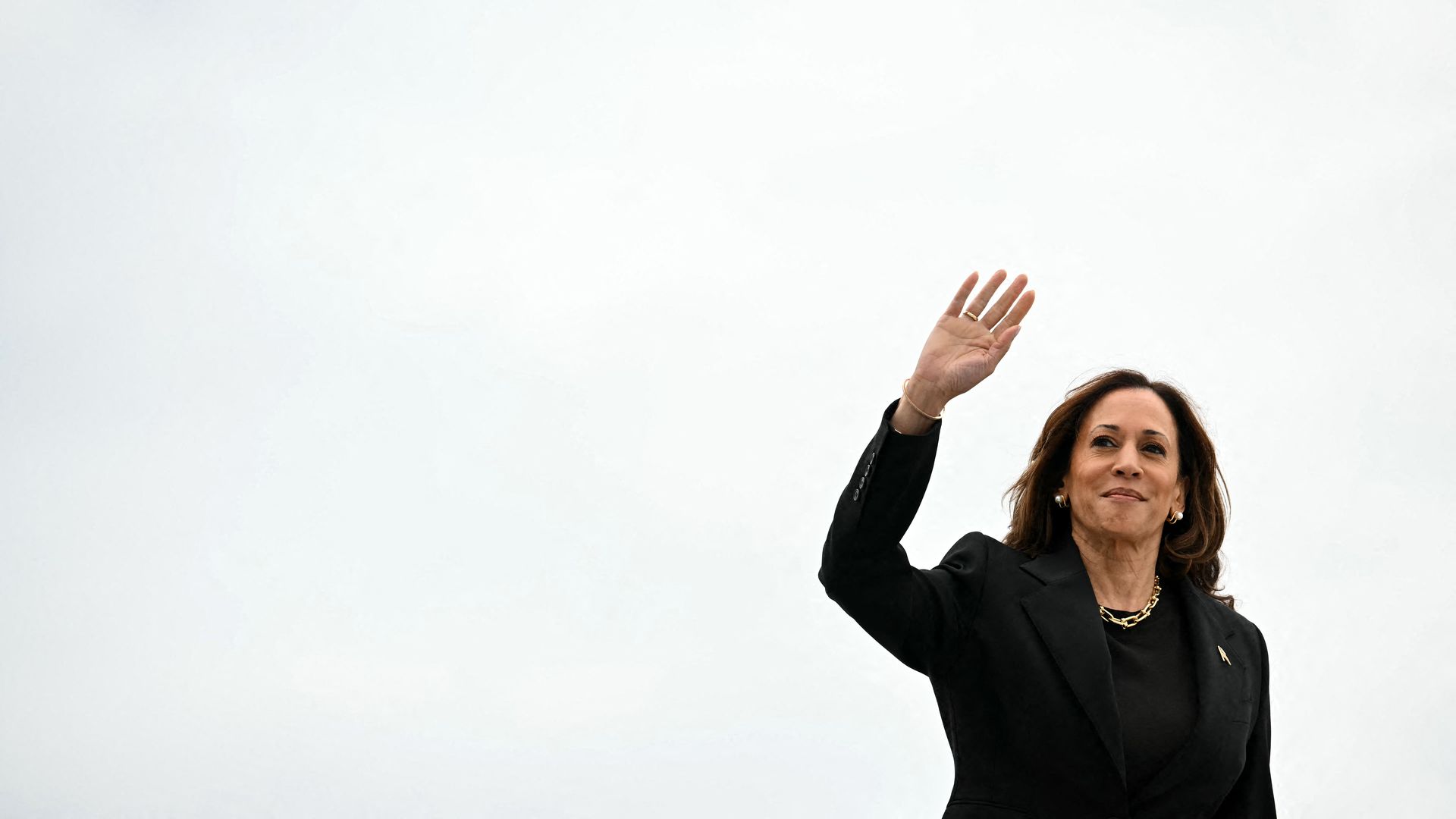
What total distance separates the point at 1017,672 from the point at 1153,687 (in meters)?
0.50

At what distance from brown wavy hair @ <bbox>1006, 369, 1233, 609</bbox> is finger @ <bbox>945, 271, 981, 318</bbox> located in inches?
40.3

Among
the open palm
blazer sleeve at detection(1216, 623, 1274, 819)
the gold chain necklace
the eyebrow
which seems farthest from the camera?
the eyebrow

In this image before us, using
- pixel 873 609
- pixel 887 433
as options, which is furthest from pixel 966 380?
pixel 873 609

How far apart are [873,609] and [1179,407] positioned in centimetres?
173

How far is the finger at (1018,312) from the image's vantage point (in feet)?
20.8

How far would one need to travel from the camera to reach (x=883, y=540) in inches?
246

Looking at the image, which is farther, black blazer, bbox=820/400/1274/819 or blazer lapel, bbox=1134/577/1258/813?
blazer lapel, bbox=1134/577/1258/813

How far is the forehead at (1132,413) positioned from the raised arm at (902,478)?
884mm

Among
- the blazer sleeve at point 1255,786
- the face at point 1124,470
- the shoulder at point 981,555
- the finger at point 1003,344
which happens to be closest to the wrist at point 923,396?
the finger at point 1003,344

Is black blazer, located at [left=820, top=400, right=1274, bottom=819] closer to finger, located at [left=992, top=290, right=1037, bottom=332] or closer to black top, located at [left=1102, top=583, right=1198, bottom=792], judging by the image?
black top, located at [left=1102, top=583, right=1198, bottom=792]

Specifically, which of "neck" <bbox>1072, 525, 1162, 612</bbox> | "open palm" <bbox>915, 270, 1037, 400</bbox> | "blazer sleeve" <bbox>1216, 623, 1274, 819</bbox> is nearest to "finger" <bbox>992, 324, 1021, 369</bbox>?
"open palm" <bbox>915, 270, 1037, 400</bbox>

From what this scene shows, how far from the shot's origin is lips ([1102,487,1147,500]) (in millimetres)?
6891

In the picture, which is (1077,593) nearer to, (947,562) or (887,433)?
(947,562)

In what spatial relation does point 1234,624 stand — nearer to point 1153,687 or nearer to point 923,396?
point 1153,687
